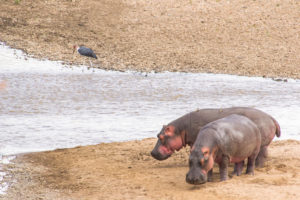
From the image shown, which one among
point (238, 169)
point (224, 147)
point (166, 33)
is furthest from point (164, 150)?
point (166, 33)

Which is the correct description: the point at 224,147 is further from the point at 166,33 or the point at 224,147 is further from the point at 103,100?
the point at 166,33

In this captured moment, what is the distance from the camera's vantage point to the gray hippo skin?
743 centimetres

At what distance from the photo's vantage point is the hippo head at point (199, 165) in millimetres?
7348

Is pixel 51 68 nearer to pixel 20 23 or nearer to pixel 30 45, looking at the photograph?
pixel 30 45

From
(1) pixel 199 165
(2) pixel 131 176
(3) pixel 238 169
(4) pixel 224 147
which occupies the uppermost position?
(4) pixel 224 147

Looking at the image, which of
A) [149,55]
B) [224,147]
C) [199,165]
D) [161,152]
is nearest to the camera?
[199,165]

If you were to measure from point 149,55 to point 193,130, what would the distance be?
13.3 metres

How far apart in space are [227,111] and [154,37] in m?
15.6

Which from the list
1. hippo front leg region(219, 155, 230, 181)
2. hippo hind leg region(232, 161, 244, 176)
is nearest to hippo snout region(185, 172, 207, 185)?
hippo front leg region(219, 155, 230, 181)

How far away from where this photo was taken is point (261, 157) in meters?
8.84

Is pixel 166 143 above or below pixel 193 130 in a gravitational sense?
below

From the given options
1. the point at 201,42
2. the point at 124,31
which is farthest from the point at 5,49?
the point at 201,42

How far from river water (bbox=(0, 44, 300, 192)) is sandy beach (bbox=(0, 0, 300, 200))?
0.97 m

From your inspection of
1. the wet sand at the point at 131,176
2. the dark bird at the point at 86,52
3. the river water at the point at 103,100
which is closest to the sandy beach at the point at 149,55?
the wet sand at the point at 131,176
